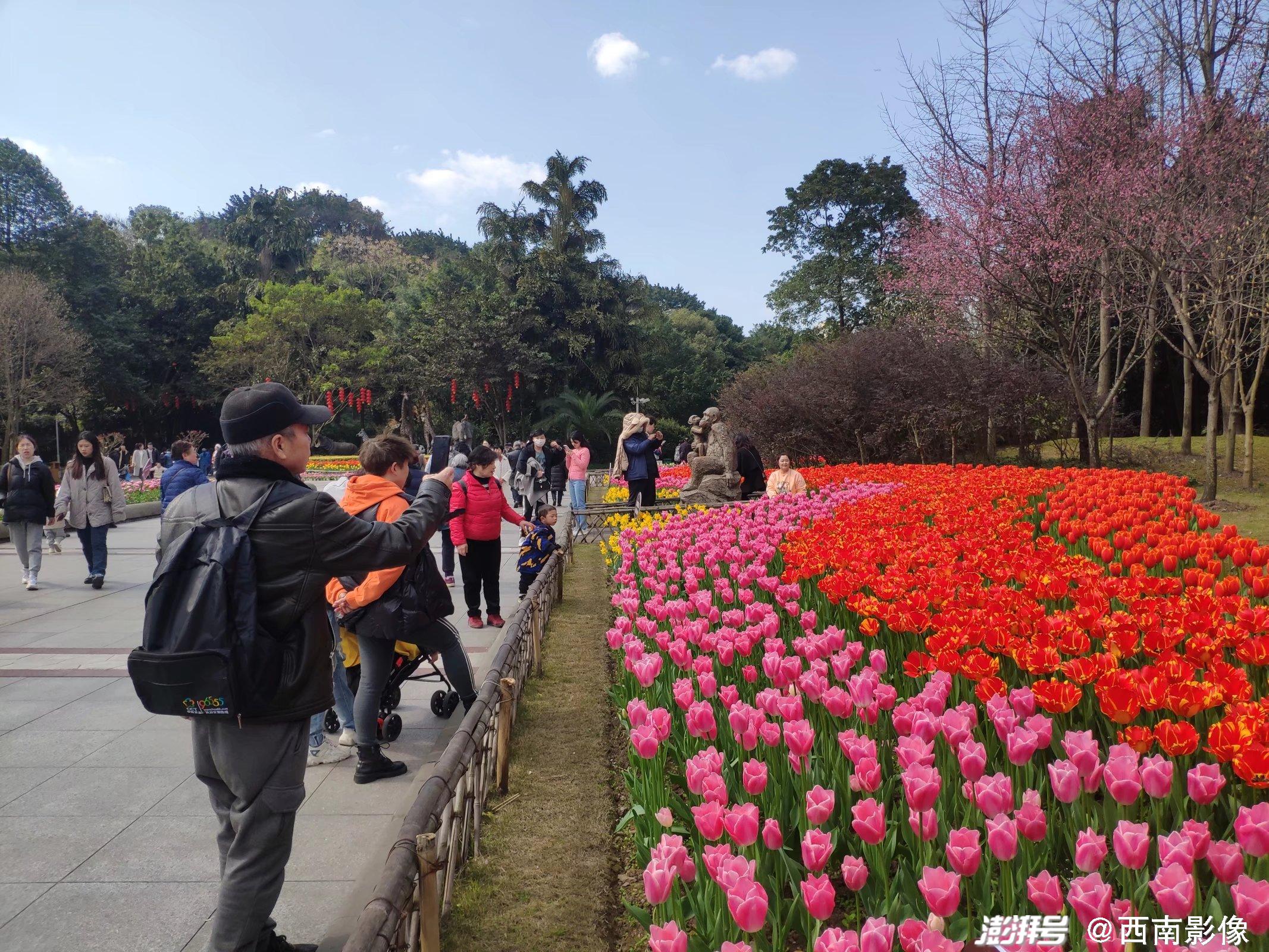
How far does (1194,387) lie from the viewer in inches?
1109

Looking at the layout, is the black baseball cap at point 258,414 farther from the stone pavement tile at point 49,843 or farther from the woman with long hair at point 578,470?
the woman with long hair at point 578,470

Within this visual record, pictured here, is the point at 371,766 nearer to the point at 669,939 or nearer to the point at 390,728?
the point at 390,728

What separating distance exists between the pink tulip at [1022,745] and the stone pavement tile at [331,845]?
2.39m

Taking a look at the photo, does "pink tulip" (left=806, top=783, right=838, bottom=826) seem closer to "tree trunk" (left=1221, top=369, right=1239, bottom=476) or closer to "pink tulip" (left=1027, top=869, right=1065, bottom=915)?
"pink tulip" (left=1027, top=869, right=1065, bottom=915)

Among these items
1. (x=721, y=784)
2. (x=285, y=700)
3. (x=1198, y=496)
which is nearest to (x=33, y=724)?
(x=285, y=700)

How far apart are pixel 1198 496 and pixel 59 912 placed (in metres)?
14.8

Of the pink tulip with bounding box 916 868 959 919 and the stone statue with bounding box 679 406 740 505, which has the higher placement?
the stone statue with bounding box 679 406 740 505

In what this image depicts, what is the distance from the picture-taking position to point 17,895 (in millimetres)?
3227

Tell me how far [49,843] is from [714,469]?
11.7 meters

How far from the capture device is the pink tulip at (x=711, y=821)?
84.6 inches

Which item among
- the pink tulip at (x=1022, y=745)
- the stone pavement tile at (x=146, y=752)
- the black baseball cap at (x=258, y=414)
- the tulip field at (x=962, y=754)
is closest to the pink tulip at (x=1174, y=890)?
the tulip field at (x=962, y=754)

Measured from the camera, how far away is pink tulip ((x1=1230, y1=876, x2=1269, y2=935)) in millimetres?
1583

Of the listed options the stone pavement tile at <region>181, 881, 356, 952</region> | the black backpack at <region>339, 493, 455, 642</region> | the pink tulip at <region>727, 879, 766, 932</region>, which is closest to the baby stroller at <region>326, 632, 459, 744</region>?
the black backpack at <region>339, 493, 455, 642</region>

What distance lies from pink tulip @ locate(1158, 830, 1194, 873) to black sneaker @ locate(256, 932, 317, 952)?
2.45 meters
